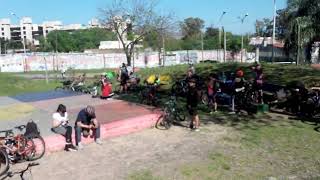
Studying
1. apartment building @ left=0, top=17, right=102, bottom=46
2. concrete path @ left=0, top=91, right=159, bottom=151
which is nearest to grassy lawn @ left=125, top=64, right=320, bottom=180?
concrete path @ left=0, top=91, right=159, bottom=151

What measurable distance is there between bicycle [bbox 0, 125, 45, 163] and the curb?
0.64 m

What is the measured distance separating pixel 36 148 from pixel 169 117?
187 inches

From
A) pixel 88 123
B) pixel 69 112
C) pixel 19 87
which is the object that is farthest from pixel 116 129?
pixel 19 87

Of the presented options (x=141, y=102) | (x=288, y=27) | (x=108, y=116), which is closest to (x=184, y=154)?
(x=108, y=116)

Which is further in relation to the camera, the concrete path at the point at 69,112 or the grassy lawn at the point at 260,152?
the concrete path at the point at 69,112

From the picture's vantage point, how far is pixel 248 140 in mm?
12484

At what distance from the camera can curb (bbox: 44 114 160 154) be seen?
1200cm

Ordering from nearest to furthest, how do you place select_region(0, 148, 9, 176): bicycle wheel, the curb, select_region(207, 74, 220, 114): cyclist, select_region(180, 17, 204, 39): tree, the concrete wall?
1. select_region(0, 148, 9, 176): bicycle wheel
2. the curb
3. select_region(207, 74, 220, 114): cyclist
4. the concrete wall
5. select_region(180, 17, 204, 39): tree

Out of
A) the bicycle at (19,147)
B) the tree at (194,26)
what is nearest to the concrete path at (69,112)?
the bicycle at (19,147)

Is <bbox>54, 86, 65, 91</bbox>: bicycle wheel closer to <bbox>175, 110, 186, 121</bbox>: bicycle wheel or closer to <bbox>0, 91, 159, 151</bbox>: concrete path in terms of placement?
<bbox>0, 91, 159, 151</bbox>: concrete path

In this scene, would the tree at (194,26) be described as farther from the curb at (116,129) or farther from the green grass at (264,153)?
the green grass at (264,153)

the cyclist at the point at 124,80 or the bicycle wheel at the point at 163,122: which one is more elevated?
the cyclist at the point at 124,80

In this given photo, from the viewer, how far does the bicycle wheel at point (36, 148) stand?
11078mm

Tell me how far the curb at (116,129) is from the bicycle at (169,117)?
0.33 metres
